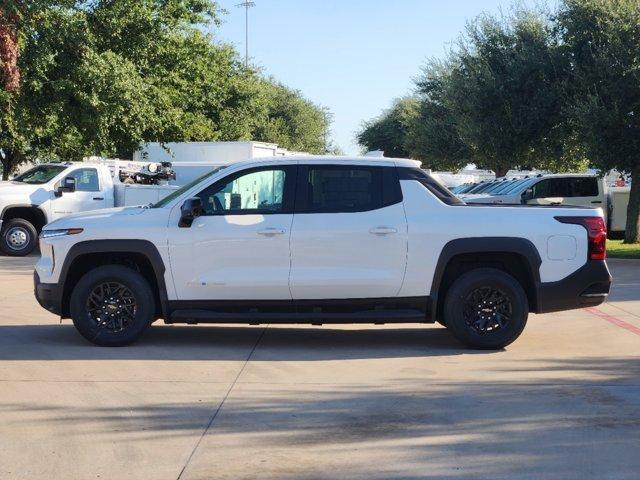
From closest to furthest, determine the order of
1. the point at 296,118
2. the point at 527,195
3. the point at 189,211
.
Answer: the point at 189,211 < the point at 527,195 < the point at 296,118

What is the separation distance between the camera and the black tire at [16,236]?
21.0m

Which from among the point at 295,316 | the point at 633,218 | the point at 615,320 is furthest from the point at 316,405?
the point at 633,218

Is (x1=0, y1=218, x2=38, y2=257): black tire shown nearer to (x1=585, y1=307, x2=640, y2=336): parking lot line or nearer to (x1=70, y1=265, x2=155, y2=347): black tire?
(x1=70, y1=265, x2=155, y2=347): black tire

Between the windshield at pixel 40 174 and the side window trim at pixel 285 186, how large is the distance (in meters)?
A: 12.8

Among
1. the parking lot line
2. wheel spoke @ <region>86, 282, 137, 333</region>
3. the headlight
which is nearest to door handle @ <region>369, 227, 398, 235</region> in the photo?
wheel spoke @ <region>86, 282, 137, 333</region>

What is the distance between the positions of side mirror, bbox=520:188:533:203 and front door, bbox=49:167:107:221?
1058cm

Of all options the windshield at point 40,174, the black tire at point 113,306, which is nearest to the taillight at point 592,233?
the black tire at point 113,306

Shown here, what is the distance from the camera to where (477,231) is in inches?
369

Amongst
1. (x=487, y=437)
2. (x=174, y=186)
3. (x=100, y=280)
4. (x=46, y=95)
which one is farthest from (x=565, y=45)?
(x=487, y=437)

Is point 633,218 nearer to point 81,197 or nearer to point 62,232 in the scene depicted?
point 81,197

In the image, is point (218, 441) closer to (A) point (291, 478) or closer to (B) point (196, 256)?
(A) point (291, 478)

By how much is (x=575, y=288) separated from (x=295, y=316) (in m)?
2.75

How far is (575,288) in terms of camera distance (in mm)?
9469

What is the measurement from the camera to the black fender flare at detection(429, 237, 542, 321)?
935 centimetres
